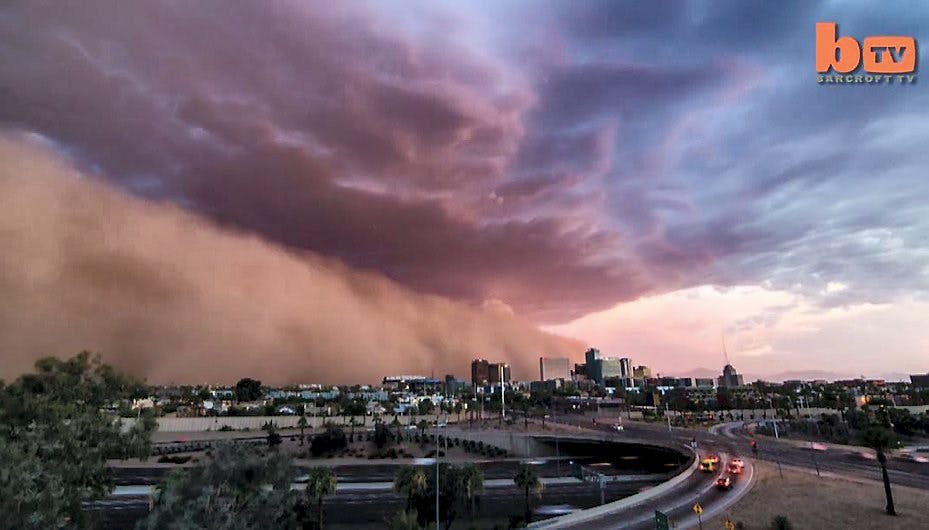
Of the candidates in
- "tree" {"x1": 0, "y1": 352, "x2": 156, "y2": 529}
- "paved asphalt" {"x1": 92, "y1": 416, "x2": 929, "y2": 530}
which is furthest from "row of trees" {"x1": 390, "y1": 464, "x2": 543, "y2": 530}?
"tree" {"x1": 0, "y1": 352, "x2": 156, "y2": 529}

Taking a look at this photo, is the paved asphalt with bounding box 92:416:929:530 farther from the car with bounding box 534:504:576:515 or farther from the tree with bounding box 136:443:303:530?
the tree with bounding box 136:443:303:530

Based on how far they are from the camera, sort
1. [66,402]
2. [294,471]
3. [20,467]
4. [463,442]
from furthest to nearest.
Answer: [463,442], [66,402], [294,471], [20,467]

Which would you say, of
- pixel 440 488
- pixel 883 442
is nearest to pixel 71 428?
pixel 440 488

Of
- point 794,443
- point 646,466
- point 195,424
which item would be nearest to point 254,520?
point 646,466

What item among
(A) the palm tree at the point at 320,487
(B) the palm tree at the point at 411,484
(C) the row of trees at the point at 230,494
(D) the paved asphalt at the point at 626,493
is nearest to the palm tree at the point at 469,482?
(B) the palm tree at the point at 411,484

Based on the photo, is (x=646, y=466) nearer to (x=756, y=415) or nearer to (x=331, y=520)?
(x=331, y=520)

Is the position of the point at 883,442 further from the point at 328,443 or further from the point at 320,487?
the point at 328,443

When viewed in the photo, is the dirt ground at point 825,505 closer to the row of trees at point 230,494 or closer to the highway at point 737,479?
the highway at point 737,479
